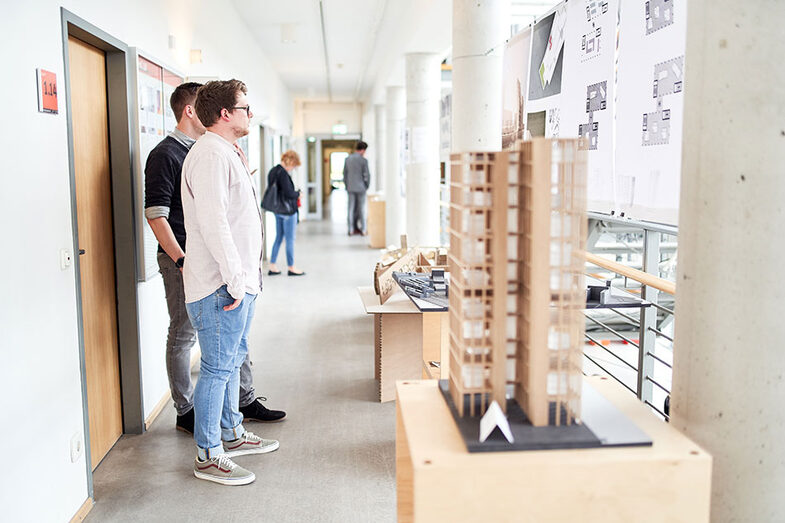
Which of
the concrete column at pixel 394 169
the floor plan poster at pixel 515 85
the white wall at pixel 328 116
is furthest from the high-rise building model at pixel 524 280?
the white wall at pixel 328 116

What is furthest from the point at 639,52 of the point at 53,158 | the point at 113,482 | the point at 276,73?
the point at 276,73

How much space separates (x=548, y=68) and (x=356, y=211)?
11274 millimetres

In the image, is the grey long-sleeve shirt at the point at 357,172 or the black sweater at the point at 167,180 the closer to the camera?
the black sweater at the point at 167,180

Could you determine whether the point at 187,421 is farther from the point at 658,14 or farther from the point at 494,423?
the point at 658,14

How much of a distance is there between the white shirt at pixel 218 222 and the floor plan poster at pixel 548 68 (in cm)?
190

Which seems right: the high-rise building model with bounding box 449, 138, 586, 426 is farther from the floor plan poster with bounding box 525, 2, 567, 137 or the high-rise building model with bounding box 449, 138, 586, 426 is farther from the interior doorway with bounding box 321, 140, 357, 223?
the interior doorway with bounding box 321, 140, 357, 223

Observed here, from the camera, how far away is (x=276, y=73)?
46.6 feet

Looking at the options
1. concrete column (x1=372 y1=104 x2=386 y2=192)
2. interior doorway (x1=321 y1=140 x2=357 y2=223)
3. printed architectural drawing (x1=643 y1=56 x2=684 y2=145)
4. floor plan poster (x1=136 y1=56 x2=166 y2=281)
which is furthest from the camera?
interior doorway (x1=321 y1=140 x2=357 y2=223)

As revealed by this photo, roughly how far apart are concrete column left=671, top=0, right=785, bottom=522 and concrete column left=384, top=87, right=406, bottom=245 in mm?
10003

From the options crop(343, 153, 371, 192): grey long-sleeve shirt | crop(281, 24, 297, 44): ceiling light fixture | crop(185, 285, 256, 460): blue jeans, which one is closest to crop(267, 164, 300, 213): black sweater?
crop(281, 24, 297, 44): ceiling light fixture

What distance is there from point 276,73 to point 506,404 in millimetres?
13425

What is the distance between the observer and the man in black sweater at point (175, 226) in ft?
11.4

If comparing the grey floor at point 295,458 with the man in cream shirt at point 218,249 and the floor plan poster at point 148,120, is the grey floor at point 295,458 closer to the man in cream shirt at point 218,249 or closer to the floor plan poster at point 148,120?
the man in cream shirt at point 218,249

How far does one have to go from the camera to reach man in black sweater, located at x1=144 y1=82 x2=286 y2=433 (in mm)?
3475
